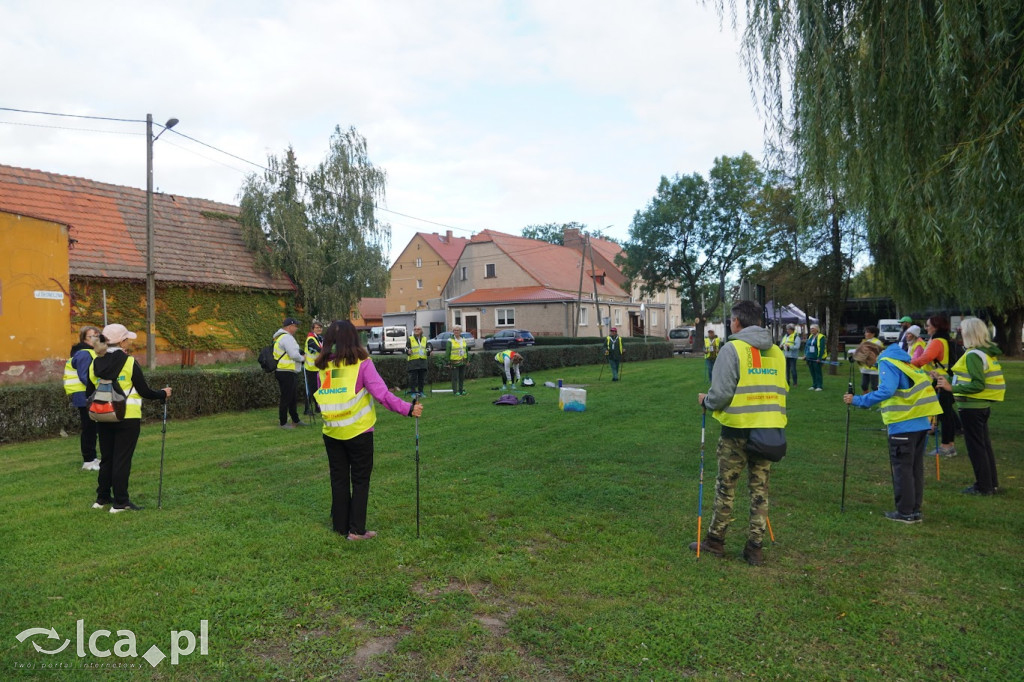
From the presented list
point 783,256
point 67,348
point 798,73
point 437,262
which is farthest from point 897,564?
point 437,262

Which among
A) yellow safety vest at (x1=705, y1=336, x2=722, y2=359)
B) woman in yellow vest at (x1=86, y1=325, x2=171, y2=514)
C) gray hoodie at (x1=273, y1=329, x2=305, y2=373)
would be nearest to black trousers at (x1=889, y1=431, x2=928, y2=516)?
woman in yellow vest at (x1=86, y1=325, x2=171, y2=514)

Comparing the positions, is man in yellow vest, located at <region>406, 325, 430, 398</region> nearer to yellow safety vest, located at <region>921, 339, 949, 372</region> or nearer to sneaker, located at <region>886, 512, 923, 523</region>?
yellow safety vest, located at <region>921, 339, 949, 372</region>

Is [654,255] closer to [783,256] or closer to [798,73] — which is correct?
[783,256]

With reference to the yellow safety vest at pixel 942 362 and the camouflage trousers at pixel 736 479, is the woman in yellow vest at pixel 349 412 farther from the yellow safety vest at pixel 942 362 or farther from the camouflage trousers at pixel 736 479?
the yellow safety vest at pixel 942 362

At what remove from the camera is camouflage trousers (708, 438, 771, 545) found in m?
4.94

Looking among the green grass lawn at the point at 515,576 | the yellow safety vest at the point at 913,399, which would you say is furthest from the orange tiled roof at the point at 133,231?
the yellow safety vest at the point at 913,399

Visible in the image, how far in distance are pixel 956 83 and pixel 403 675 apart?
6417 mm

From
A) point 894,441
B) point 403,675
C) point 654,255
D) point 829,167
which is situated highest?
point 654,255

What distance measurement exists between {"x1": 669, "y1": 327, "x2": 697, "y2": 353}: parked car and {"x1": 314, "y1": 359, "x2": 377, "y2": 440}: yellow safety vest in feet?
123

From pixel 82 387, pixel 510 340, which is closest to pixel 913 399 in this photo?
pixel 82 387

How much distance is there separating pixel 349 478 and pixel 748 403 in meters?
3.39

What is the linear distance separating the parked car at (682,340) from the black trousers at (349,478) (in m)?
37.3

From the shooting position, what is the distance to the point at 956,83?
5.66 metres

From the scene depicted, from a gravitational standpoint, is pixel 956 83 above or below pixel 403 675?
above
